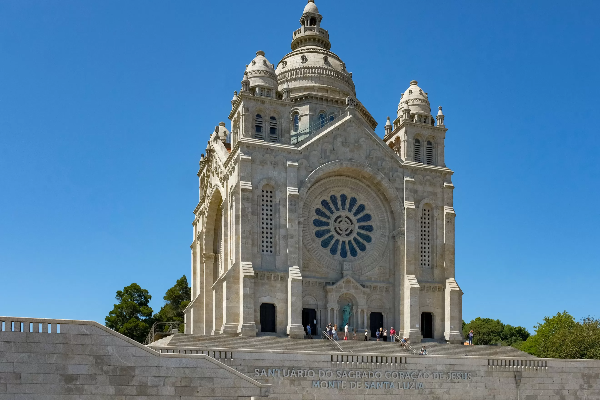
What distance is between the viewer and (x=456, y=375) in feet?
127

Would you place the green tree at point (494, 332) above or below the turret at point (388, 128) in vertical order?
below

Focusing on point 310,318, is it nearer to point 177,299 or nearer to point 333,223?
point 333,223

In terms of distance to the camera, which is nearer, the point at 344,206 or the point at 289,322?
the point at 289,322

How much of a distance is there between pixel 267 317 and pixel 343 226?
8569mm

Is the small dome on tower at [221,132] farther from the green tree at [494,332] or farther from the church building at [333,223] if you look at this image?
the green tree at [494,332]

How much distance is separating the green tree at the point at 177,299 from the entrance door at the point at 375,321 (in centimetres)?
2891

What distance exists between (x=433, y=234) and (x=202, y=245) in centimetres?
1987

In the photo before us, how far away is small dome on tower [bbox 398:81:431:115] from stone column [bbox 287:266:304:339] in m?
16.3

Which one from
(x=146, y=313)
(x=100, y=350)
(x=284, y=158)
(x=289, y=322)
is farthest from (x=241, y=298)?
(x=146, y=313)

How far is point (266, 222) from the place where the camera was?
45.9 meters

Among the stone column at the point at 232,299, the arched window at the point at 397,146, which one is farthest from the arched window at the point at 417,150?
the stone column at the point at 232,299

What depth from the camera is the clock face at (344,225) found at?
157ft

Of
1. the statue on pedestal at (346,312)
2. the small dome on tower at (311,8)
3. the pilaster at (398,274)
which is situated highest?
the small dome on tower at (311,8)

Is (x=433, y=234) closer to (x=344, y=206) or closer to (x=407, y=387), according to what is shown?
(x=344, y=206)
